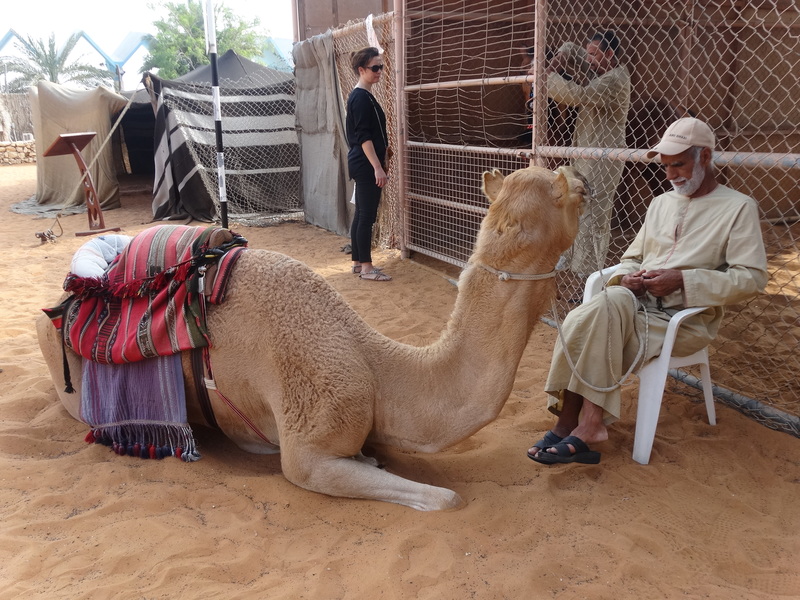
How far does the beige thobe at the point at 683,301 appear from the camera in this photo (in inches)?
123

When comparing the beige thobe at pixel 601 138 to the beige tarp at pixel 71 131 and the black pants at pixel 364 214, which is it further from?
the beige tarp at pixel 71 131

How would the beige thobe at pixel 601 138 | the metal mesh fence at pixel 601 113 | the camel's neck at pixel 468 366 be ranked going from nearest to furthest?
1. the camel's neck at pixel 468 366
2. the beige thobe at pixel 601 138
3. the metal mesh fence at pixel 601 113

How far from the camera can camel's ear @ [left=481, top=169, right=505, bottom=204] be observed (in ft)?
8.05

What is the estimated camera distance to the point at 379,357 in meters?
2.94

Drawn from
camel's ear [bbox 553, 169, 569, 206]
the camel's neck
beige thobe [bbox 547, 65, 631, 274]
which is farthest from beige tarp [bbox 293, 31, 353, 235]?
camel's ear [bbox 553, 169, 569, 206]

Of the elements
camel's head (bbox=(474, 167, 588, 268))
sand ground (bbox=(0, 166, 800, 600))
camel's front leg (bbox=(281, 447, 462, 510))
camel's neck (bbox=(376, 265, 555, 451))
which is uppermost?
camel's head (bbox=(474, 167, 588, 268))

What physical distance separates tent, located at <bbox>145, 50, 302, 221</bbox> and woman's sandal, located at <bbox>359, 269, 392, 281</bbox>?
5105mm

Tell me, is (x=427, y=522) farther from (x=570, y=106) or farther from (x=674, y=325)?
(x=570, y=106)

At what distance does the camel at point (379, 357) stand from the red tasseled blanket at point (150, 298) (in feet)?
0.39

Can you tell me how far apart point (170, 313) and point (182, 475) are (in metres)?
0.77

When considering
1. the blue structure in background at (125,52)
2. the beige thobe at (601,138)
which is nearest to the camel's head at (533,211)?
the beige thobe at (601,138)

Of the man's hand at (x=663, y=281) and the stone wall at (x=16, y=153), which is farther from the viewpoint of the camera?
the stone wall at (x=16, y=153)

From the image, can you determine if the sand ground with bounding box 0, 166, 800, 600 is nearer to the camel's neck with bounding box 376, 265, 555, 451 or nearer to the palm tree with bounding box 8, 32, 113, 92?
the camel's neck with bounding box 376, 265, 555, 451

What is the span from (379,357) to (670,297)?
1537 millimetres
